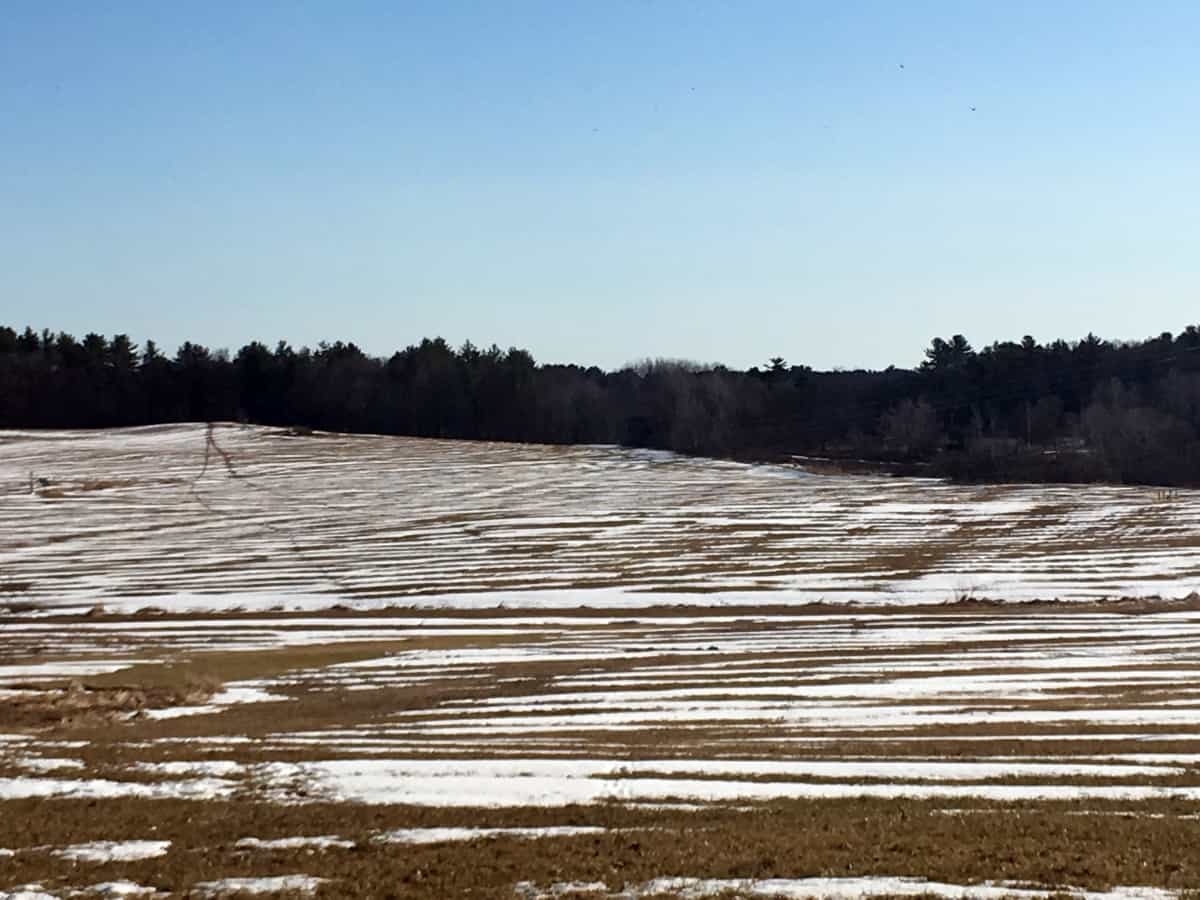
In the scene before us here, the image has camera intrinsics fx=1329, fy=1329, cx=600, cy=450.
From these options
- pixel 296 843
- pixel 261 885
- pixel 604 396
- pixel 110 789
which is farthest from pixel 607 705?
pixel 604 396

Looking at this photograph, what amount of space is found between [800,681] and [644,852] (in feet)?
57.8

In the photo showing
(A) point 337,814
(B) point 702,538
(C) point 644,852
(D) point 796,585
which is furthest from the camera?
(B) point 702,538

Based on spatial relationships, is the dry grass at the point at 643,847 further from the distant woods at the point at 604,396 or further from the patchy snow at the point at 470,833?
the distant woods at the point at 604,396

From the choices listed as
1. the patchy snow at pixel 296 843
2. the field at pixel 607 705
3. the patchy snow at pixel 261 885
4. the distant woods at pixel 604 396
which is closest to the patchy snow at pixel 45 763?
the field at pixel 607 705

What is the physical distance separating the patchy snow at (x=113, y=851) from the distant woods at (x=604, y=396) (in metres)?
126

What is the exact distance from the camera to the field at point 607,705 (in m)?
15.4

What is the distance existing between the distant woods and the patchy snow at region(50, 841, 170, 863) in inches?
4942

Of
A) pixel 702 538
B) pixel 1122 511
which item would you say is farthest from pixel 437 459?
pixel 1122 511

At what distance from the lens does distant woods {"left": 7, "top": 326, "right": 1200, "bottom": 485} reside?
15050 cm

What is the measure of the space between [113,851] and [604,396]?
555 ft

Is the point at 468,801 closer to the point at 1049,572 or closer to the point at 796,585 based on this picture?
the point at 796,585

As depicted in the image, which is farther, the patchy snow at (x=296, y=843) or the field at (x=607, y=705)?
the patchy snow at (x=296, y=843)

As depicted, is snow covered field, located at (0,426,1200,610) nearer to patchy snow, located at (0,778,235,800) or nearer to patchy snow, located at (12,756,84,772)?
patchy snow, located at (12,756,84,772)

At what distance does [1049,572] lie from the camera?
6097 centimetres
